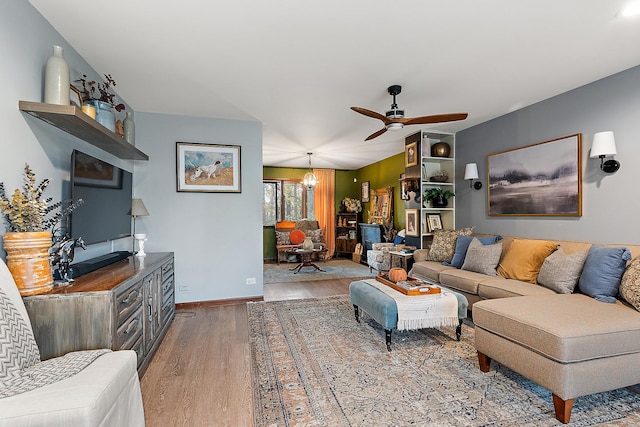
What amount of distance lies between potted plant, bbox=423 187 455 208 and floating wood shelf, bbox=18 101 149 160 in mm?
4078

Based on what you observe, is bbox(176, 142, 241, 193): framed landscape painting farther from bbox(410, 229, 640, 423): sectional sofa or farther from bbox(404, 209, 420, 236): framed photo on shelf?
bbox(410, 229, 640, 423): sectional sofa

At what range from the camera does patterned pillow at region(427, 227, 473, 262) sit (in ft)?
14.1

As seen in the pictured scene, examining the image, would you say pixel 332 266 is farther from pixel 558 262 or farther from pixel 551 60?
pixel 551 60

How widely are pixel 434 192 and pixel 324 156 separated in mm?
2880

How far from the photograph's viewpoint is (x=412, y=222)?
5184 millimetres

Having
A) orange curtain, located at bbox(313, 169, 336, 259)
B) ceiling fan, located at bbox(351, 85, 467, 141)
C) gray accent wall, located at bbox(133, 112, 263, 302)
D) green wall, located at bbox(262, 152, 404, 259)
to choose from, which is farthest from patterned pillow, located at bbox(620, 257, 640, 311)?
orange curtain, located at bbox(313, 169, 336, 259)

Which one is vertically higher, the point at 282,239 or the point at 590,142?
the point at 590,142

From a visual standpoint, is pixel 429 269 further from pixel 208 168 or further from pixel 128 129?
pixel 128 129

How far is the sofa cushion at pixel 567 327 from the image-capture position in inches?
71.6

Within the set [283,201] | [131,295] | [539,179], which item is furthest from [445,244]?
[283,201]

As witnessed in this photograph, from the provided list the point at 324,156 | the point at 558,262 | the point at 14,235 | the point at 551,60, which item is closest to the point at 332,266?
the point at 324,156

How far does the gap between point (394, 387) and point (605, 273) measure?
1.95m

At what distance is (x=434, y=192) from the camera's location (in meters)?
4.91

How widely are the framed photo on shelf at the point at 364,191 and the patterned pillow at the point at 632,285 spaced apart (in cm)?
602
